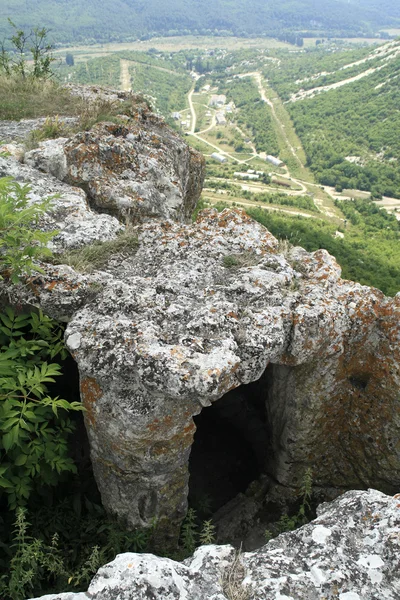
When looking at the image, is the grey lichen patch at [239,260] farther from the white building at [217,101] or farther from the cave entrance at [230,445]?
the white building at [217,101]

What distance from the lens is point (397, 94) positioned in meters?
91.4

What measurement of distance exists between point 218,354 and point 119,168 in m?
4.31

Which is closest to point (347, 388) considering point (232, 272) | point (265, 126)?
point (232, 272)

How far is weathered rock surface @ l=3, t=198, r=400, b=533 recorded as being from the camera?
432 centimetres

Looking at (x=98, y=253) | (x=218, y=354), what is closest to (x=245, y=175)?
(x=98, y=253)

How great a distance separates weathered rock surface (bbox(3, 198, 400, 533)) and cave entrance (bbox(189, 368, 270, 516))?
2.34 ft

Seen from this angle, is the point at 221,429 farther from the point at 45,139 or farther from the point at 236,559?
the point at 45,139

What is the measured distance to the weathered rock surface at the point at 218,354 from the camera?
4320 millimetres

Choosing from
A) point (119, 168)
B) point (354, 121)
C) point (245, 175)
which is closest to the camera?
point (119, 168)

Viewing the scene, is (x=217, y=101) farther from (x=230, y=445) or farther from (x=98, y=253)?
(x=98, y=253)

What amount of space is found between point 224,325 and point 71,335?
4.92 feet

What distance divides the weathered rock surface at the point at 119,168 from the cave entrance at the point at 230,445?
3.24 metres

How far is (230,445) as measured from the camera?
7746mm

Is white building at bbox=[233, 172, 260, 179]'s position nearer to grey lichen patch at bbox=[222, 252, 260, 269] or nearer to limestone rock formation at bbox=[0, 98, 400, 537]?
limestone rock formation at bbox=[0, 98, 400, 537]
